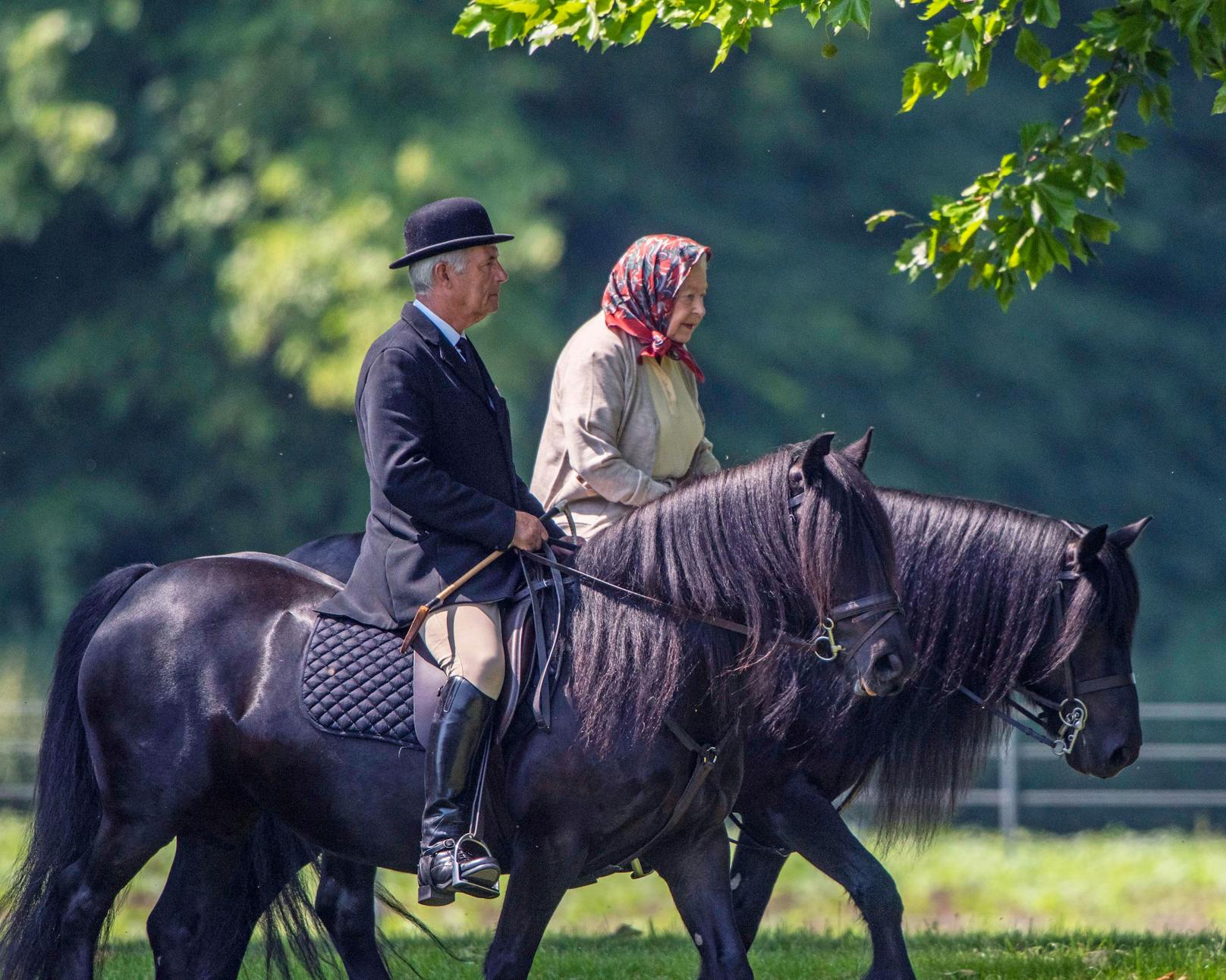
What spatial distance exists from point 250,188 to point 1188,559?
10056 mm

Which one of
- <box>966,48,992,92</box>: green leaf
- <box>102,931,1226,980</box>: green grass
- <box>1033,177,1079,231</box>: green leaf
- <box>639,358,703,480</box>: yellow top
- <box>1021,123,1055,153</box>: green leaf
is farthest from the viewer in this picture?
<box>1021,123,1055,153</box>: green leaf

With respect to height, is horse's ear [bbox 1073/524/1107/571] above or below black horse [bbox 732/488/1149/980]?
above

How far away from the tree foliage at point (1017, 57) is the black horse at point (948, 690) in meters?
1.26

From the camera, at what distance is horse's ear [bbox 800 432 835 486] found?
4848 mm

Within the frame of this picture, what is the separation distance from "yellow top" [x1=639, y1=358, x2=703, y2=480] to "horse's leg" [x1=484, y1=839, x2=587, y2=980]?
1638 millimetres

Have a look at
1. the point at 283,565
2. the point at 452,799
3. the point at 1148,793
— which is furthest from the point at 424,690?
the point at 1148,793

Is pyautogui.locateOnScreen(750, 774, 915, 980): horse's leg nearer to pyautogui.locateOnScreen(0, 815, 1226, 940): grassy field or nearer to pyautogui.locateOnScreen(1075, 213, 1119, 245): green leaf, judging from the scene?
pyautogui.locateOnScreen(1075, 213, 1119, 245): green leaf

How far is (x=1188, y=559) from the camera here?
18.3m

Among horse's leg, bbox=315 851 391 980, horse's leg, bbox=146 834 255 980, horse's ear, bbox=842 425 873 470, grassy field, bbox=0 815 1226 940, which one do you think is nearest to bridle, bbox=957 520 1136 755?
horse's ear, bbox=842 425 873 470

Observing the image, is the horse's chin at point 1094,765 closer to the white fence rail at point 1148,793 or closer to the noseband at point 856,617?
the noseband at point 856,617

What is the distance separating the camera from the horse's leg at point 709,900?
16.3 ft

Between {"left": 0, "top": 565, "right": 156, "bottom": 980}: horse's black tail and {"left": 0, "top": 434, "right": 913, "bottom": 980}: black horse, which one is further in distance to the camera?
{"left": 0, "top": 565, "right": 156, "bottom": 980}: horse's black tail

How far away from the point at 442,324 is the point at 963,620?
2068mm

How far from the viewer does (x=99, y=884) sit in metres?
5.38
